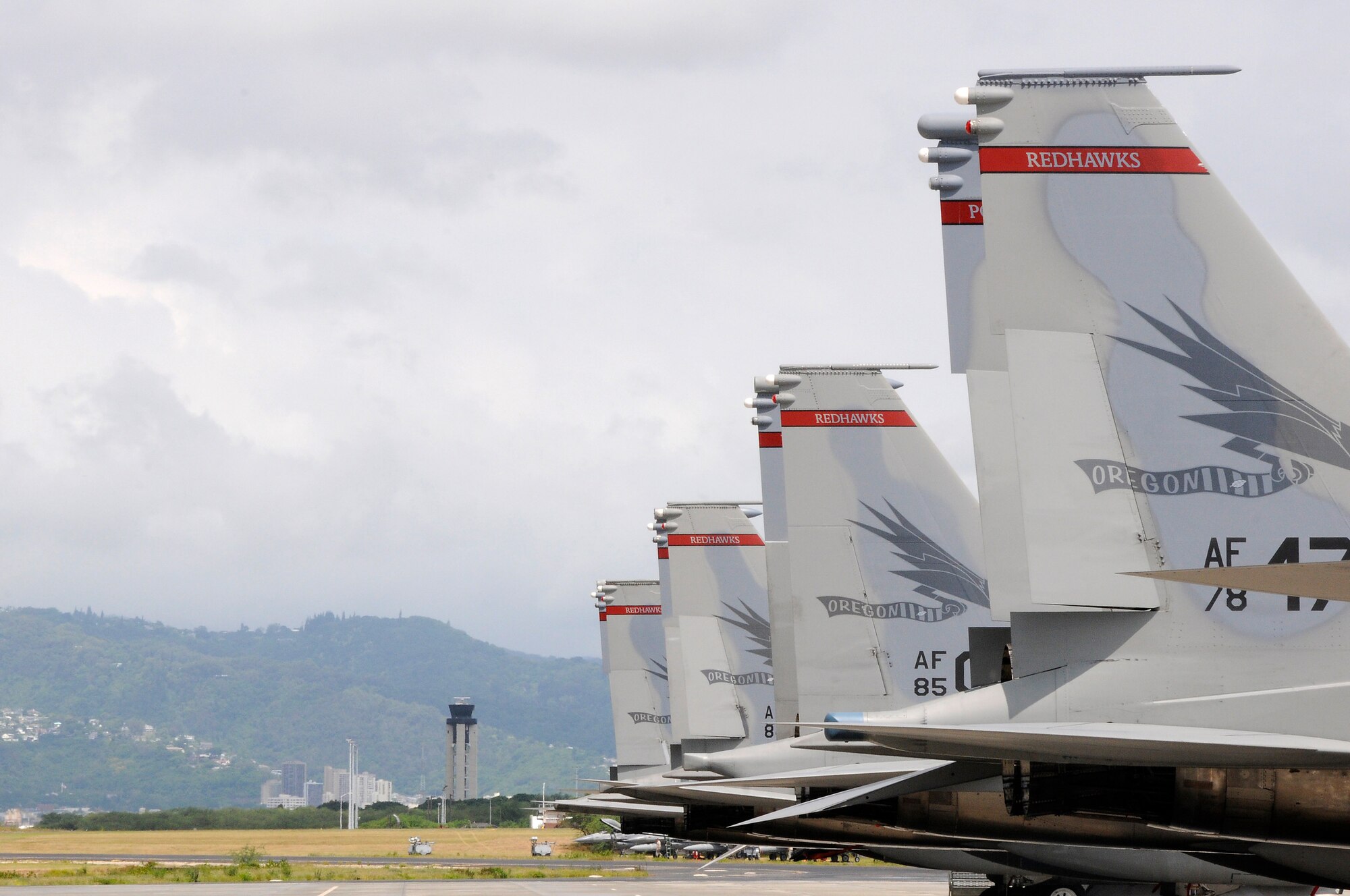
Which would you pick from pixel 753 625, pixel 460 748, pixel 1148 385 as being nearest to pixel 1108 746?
pixel 1148 385

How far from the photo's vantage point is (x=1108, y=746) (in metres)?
9.45

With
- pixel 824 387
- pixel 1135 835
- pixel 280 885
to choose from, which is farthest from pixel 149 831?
pixel 1135 835

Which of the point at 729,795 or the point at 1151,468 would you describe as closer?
the point at 1151,468

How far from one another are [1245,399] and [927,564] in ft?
31.9

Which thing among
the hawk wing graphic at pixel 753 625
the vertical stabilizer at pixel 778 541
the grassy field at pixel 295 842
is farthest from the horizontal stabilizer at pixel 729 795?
the grassy field at pixel 295 842

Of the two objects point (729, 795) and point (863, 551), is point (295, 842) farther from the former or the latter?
point (863, 551)

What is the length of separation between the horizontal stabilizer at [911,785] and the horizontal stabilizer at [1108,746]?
1.62 m

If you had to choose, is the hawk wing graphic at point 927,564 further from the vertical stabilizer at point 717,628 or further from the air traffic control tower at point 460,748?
the air traffic control tower at point 460,748

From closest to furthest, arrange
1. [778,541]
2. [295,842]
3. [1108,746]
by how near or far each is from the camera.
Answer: [1108,746]
[778,541]
[295,842]

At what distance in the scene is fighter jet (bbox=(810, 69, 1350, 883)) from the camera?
33.9ft

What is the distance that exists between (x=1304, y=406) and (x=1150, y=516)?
54.7 inches

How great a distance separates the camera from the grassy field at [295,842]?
86562 mm

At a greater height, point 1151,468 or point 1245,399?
point 1245,399

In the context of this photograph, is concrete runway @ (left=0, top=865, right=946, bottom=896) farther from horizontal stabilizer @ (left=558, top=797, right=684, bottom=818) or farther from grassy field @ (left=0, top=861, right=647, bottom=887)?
grassy field @ (left=0, top=861, right=647, bottom=887)
